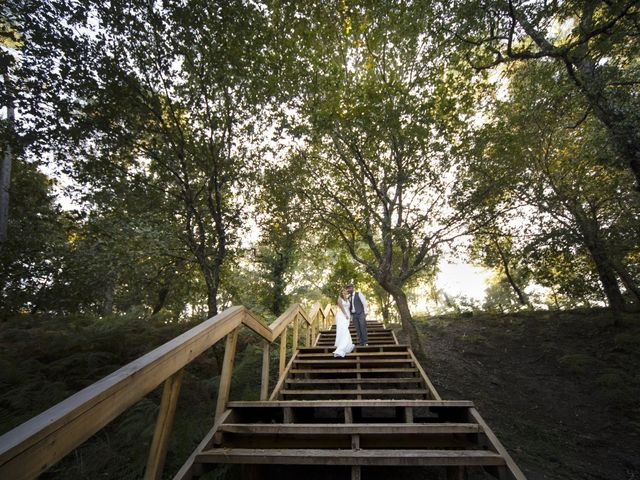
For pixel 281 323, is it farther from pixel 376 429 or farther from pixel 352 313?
pixel 352 313

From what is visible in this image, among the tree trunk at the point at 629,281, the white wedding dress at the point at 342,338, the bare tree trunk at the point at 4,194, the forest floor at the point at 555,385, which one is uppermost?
the bare tree trunk at the point at 4,194

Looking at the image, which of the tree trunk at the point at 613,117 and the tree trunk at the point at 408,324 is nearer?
the tree trunk at the point at 613,117

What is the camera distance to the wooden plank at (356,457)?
2.20 m

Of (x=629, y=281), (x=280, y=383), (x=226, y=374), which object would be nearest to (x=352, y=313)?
(x=280, y=383)

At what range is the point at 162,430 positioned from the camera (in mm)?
2168

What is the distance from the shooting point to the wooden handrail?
3.59 ft

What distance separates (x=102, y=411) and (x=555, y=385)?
9.60m

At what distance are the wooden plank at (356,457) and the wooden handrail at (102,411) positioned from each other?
1.82ft

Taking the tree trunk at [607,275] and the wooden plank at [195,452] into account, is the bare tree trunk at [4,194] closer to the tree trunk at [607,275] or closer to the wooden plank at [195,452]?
the wooden plank at [195,452]

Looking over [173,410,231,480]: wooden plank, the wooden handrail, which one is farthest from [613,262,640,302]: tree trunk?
the wooden handrail

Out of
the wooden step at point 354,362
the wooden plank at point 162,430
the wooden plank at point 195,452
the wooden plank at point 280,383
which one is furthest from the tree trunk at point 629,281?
the wooden plank at point 162,430

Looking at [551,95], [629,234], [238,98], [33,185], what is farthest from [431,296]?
[33,185]

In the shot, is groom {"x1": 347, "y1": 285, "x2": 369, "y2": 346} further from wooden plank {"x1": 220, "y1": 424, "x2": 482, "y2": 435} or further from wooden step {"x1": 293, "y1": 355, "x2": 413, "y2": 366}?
wooden plank {"x1": 220, "y1": 424, "x2": 482, "y2": 435}

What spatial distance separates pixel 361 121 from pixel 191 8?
14.7 feet
